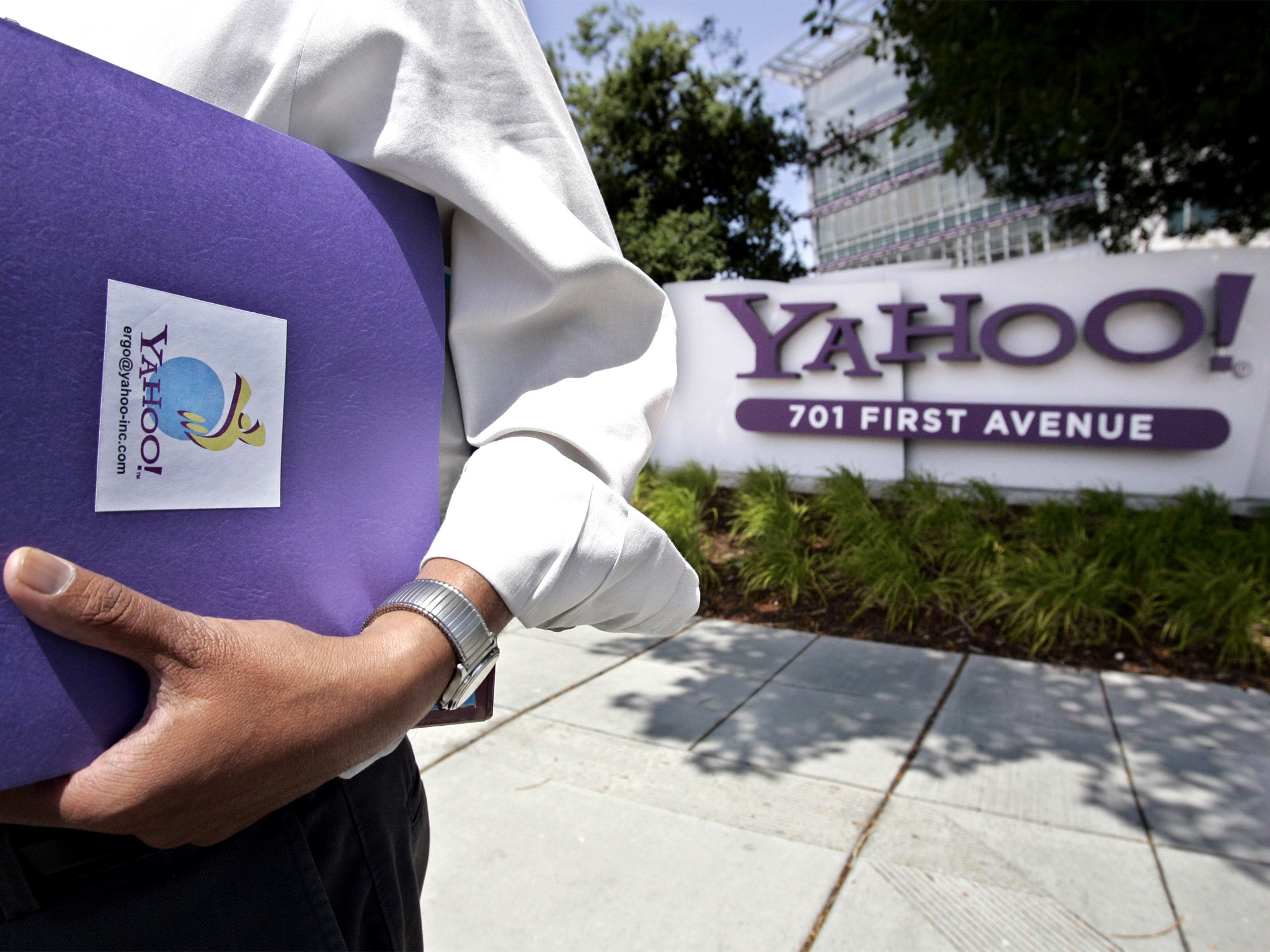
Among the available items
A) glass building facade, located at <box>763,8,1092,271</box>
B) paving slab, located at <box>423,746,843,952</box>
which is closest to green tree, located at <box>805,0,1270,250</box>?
paving slab, located at <box>423,746,843,952</box>

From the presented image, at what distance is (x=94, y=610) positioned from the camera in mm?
544

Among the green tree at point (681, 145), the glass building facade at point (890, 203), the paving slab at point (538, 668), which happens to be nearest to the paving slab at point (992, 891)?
the paving slab at point (538, 668)

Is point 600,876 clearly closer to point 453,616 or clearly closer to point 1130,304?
point 453,616

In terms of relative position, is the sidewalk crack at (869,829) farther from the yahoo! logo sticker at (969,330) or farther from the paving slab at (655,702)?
the yahoo! logo sticker at (969,330)

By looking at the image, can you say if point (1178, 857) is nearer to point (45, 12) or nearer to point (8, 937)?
point (8, 937)

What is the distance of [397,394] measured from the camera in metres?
0.82

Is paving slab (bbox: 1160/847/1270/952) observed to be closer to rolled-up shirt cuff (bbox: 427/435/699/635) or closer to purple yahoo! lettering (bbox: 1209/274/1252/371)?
rolled-up shirt cuff (bbox: 427/435/699/635)

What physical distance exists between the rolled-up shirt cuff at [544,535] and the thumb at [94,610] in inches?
9.6

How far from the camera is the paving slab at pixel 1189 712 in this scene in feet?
11.5

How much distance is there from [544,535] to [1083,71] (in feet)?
23.5

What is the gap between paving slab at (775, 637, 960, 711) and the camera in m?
4.06

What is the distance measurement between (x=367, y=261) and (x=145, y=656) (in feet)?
1.37

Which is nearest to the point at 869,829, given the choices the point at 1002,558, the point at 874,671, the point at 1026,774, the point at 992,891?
the point at 992,891

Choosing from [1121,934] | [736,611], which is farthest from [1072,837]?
[736,611]
